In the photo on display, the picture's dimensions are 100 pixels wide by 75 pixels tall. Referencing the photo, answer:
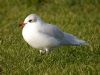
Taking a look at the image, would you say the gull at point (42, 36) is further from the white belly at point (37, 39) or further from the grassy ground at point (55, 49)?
the grassy ground at point (55, 49)

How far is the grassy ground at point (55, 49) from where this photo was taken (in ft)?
23.9

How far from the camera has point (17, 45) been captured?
9.18 metres

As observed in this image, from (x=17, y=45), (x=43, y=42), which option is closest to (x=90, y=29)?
(x=17, y=45)

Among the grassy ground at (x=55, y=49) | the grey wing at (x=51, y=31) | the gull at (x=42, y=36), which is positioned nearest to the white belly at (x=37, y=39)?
the gull at (x=42, y=36)

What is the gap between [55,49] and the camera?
880 centimetres

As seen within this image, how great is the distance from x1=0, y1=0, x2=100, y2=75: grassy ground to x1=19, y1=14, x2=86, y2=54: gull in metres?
0.21

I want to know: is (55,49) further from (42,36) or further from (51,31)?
(42,36)

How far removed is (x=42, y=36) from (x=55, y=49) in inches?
38.4

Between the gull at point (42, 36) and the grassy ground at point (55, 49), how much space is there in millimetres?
208

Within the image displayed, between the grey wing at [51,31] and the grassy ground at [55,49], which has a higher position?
the grey wing at [51,31]

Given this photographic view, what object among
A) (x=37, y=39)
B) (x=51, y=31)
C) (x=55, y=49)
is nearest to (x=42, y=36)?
(x=37, y=39)

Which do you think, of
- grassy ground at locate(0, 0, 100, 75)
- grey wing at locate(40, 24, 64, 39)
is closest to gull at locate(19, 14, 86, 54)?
grey wing at locate(40, 24, 64, 39)

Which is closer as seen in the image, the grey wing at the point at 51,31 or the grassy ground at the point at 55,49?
the grassy ground at the point at 55,49

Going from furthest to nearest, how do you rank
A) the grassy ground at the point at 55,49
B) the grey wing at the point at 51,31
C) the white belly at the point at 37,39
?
1. the grey wing at the point at 51,31
2. the white belly at the point at 37,39
3. the grassy ground at the point at 55,49
